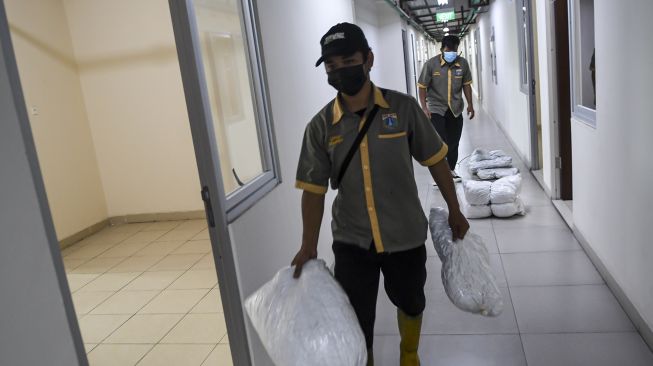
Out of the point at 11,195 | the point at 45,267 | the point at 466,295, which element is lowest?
the point at 466,295

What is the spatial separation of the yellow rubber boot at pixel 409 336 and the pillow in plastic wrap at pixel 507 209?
2558 mm

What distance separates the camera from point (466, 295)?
1.92 metres

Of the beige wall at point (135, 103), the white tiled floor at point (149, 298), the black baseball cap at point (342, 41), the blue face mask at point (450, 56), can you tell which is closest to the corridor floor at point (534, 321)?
the white tiled floor at point (149, 298)

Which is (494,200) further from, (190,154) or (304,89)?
(190,154)

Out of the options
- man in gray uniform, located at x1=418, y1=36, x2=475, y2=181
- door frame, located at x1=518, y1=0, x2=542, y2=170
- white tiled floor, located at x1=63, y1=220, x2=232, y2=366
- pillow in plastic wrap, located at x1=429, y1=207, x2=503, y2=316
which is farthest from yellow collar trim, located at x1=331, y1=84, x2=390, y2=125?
door frame, located at x1=518, y1=0, x2=542, y2=170

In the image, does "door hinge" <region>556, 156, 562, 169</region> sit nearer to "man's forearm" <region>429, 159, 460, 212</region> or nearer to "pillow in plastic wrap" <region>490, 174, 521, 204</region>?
"pillow in plastic wrap" <region>490, 174, 521, 204</region>

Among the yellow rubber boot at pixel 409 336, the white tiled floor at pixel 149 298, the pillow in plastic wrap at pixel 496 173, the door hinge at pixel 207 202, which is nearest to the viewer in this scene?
the door hinge at pixel 207 202

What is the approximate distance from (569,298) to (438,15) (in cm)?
1027

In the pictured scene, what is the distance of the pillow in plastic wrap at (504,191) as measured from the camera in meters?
4.36

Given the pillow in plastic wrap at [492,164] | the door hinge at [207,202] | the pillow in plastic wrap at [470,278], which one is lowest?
the pillow in plastic wrap at [492,164]

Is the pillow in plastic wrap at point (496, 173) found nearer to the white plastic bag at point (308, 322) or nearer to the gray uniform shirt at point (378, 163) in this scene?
the gray uniform shirt at point (378, 163)

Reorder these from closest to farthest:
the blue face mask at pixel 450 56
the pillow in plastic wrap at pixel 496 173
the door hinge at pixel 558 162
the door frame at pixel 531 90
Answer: the door hinge at pixel 558 162 → the pillow in plastic wrap at pixel 496 173 → the blue face mask at pixel 450 56 → the door frame at pixel 531 90

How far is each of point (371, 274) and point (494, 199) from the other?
2.78 metres

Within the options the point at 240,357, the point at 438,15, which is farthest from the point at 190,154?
the point at 438,15
